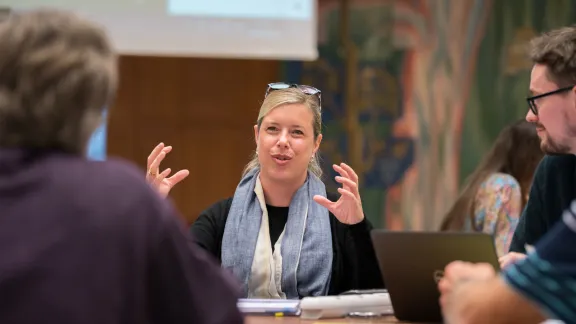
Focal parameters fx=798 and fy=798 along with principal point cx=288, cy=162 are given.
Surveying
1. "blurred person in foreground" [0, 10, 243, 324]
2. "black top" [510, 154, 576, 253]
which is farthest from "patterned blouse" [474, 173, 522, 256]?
"blurred person in foreground" [0, 10, 243, 324]

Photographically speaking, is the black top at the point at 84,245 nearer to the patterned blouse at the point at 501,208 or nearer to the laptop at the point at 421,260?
the laptop at the point at 421,260

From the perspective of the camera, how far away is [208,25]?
15.6ft

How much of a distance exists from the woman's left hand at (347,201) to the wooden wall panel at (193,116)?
3.02m

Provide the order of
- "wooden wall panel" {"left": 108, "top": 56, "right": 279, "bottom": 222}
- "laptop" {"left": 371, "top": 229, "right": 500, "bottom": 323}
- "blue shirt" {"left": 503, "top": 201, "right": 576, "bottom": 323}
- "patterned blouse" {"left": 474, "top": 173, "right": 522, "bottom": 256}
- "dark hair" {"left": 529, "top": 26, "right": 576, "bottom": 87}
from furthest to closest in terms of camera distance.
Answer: "wooden wall panel" {"left": 108, "top": 56, "right": 279, "bottom": 222} → "patterned blouse" {"left": 474, "top": 173, "right": 522, "bottom": 256} → "dark hair" {"left": 529, "top": 26, "right": 576, "bottom": 87} → "laptop" {"left": 371, "top": 229, "right": 500, "bottom": 323} → "blue shirt" {"left": 503, "top": 201, "right": 576, "bottom": 323}

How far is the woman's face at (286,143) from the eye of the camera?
2611 millimetres

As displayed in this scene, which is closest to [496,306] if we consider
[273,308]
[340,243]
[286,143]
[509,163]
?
[273,308]

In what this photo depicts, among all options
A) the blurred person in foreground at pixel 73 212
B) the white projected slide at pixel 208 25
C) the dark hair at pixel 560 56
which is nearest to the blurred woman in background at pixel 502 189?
the dark hair at pixel 560 56

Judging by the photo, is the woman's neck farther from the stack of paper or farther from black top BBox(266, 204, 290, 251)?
the stack of paper

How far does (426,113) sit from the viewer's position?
552 cm

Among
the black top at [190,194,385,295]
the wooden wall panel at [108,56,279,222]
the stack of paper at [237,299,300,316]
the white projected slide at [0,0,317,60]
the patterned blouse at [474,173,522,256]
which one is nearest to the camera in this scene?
the stack of paper at [237,299,300,316]

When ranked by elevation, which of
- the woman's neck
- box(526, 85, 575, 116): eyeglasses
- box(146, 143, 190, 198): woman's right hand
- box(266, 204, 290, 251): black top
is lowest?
box(266, 204, 290, 251): black top

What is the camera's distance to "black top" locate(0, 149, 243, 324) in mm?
1115

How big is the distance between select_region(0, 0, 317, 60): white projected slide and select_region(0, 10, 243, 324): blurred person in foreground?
3.56m

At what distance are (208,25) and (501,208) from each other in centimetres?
214
